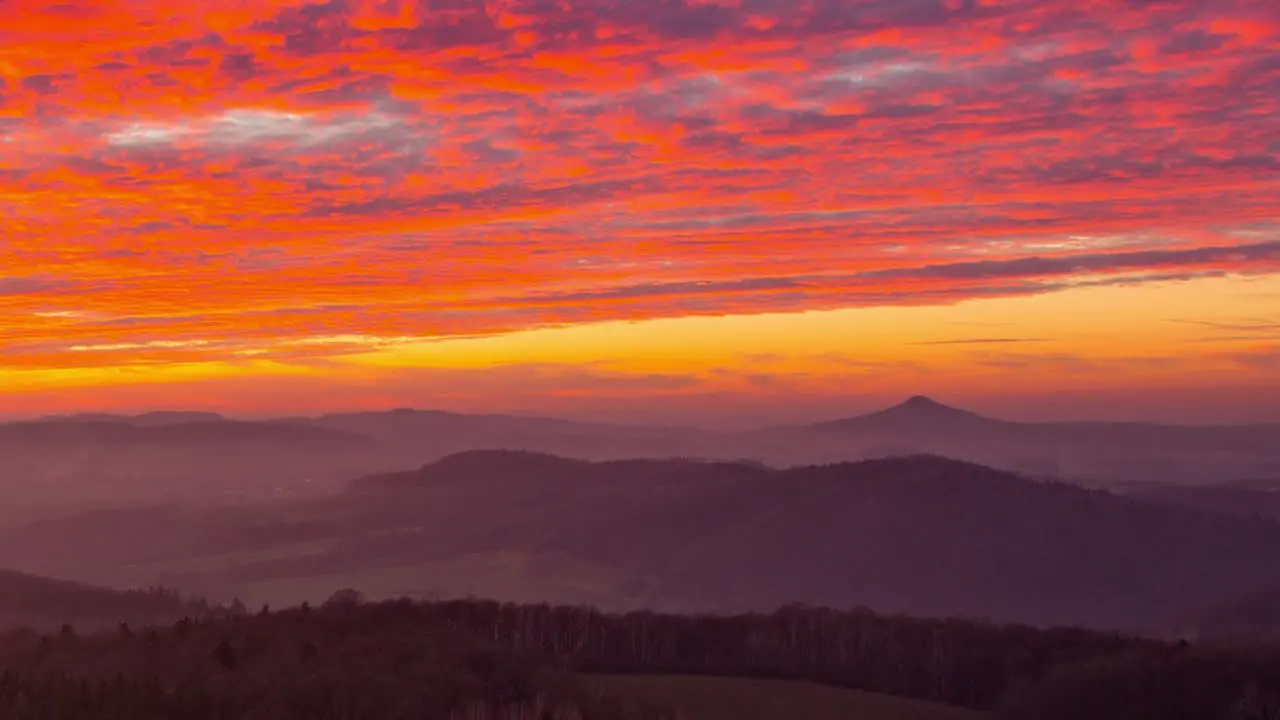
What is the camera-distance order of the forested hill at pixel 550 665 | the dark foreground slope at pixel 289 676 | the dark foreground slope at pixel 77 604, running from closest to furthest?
the dark foreground slope at pixel 289 676 → the forested hill at pixel 550 665 → the dark foreground slope at pixel 77 604

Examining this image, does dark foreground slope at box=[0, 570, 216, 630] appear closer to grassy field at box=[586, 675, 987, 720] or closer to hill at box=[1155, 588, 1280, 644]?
grassy field at box=[586, 675, 987, 720]

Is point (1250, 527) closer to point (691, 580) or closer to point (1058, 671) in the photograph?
point (691, 580)

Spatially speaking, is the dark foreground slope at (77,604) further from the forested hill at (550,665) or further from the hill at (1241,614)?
the hill at (1241,614)

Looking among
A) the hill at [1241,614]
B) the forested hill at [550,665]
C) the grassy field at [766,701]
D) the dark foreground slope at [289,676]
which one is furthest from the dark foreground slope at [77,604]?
the hill at [1241,614]

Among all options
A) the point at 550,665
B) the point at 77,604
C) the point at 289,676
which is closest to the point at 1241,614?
the point at 77,604

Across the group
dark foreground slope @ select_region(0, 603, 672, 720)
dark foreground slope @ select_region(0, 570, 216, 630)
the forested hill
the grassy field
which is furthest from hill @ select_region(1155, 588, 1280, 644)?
dark foreground slope @ select_region(0, 603, 672, 720)

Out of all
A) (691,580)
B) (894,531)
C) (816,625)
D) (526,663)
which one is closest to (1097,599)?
(894,531)
